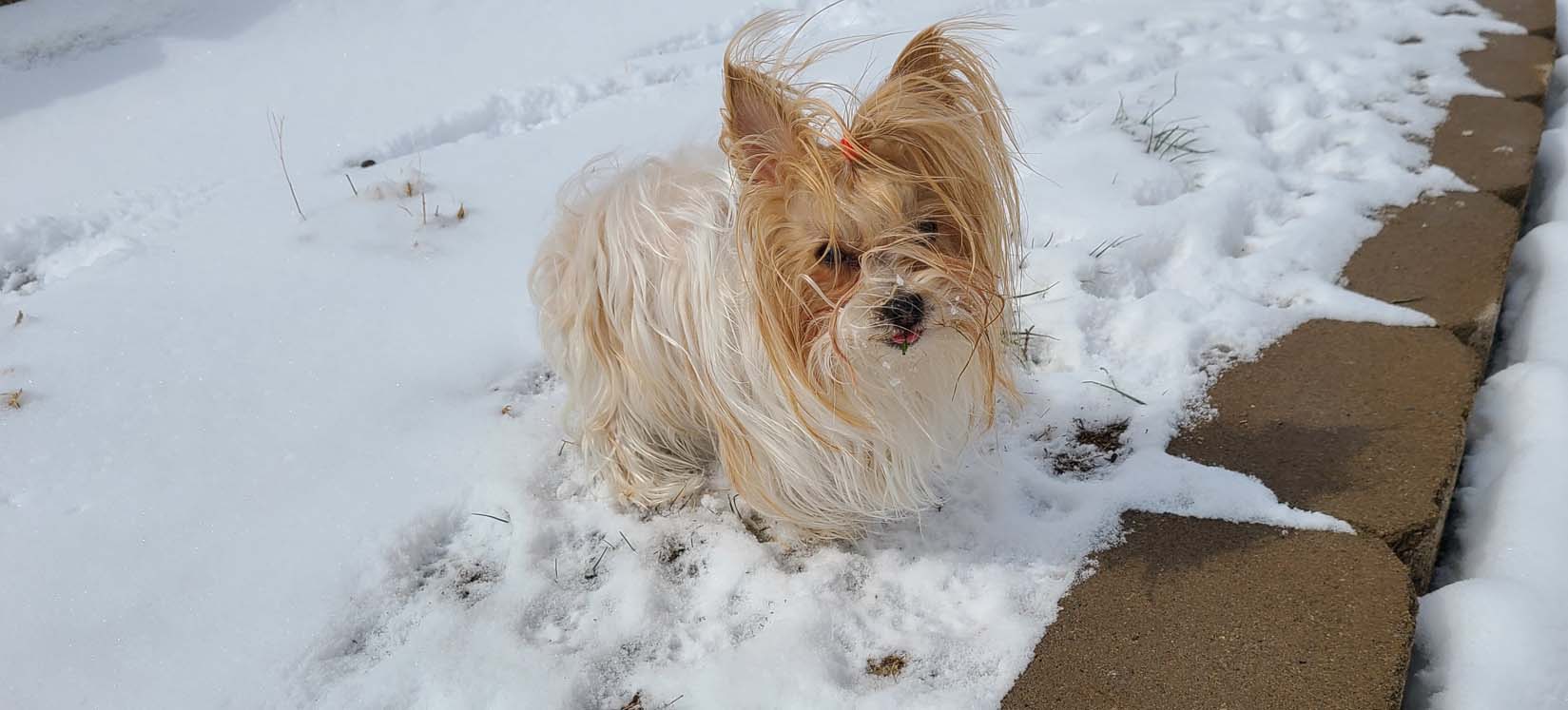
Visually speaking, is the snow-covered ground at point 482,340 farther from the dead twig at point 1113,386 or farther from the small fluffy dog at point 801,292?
the small fluffy dog at point 801,292

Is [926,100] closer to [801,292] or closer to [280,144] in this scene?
[801,292]

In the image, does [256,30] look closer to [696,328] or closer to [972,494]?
[696,328]

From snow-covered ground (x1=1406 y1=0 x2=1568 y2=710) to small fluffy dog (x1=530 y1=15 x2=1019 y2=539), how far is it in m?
1.00

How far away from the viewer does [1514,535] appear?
210cm

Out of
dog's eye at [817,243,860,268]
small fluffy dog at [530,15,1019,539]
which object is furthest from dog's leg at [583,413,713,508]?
dog's eye at [817,243,860,268]

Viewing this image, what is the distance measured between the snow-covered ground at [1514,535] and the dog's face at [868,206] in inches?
44.0

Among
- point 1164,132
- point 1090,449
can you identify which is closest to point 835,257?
point 1090,449

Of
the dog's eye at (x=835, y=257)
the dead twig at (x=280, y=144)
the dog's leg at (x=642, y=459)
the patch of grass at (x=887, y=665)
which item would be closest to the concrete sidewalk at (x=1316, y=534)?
the patch of grass at (x=887, y=665)

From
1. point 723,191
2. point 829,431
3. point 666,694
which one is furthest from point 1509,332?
point 666,694

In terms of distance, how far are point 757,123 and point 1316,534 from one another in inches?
58.7

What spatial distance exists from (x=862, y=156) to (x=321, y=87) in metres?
3.46

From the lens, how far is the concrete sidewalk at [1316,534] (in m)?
1.87

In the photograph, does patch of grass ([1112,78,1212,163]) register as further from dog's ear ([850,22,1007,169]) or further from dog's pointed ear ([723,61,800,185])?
dog's pointed ear ([723,61,800,185])

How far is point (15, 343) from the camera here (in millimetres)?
2881
